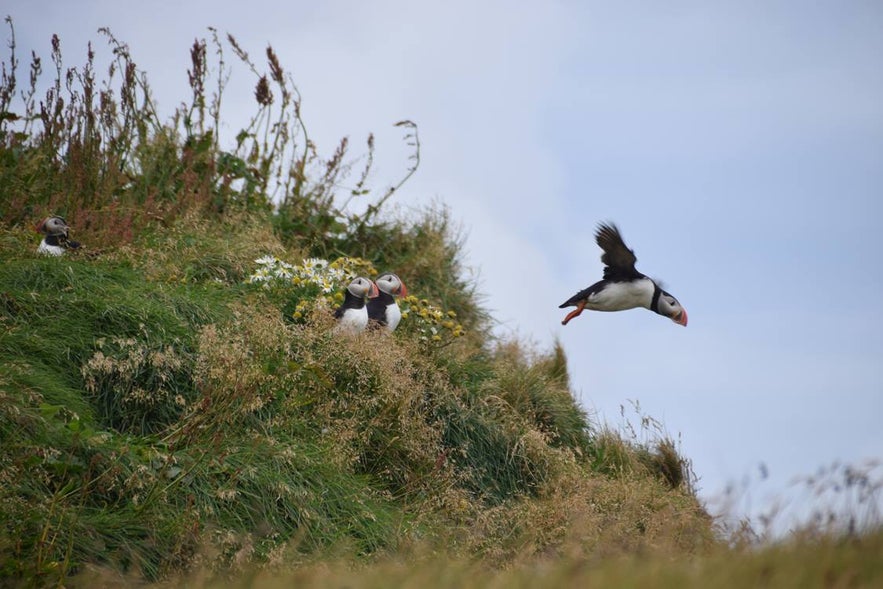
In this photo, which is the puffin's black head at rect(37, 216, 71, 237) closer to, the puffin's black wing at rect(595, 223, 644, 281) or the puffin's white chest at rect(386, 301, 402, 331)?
the puffin's white chest at rect(386, 301, 402, 331)

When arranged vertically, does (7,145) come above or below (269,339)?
above

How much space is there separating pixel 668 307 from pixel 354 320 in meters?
2.17

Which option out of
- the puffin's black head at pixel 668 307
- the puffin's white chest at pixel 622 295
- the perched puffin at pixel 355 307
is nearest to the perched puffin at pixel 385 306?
the perched puffin at pixel 355 307

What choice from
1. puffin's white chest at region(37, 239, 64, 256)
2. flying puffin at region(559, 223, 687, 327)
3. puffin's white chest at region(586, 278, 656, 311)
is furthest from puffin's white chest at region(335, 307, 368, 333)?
puffin's white chest at region(37, 239, 64, 256)

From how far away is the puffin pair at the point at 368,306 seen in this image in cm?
729

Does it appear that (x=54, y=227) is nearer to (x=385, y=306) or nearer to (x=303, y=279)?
(x=303, y=279)

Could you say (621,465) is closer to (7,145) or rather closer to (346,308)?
(346,308)

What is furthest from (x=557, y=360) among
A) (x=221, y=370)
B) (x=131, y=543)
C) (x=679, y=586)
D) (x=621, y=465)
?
(x=679, y=586)

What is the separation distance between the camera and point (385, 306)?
7754mm

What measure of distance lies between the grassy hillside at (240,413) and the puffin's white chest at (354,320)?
187 millimetres

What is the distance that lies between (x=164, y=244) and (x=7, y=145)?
2.67 meters

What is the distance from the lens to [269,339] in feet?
20.2

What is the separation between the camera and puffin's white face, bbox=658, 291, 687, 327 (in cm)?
718

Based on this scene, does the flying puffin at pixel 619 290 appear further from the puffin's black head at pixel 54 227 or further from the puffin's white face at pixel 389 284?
the puffin's black head at pixel 54 227
